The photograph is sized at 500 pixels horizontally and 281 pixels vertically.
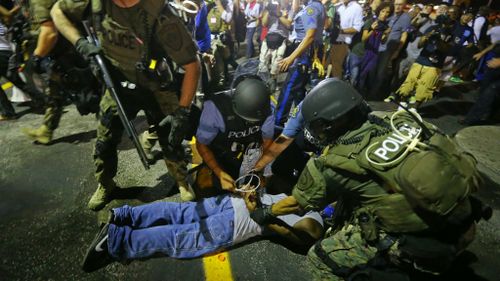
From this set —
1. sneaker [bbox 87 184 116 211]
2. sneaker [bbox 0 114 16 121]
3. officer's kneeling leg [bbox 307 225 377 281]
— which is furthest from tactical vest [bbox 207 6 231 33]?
officer's kneeling leg [bbox 307 225 377 281]

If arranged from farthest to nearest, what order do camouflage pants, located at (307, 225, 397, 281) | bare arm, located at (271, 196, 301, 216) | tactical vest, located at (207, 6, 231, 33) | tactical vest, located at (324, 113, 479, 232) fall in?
1. tactical vest, located at (207, 6, 231, 33)
2. bare arm, located at (271, 196, 301, 216)
3. camouflage pants, located at (307, 225, 397, 281)
4. tactical vest, located at (324, 113, 479, 232)

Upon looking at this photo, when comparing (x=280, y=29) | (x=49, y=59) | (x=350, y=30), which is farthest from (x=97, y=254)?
(x=350, y=30)

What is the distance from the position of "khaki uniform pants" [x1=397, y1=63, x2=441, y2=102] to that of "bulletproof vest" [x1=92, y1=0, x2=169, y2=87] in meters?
4.73

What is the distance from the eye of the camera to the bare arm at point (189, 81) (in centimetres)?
271

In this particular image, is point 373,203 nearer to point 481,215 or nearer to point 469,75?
point 481,215

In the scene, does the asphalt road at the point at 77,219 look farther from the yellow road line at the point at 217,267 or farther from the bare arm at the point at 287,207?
the bare arm at the point at 287,207

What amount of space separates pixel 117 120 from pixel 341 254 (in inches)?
91.8

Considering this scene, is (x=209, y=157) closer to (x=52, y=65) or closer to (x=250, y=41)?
(x=52, y=65)

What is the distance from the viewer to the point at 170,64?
3.01m

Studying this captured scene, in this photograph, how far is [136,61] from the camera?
2.66m

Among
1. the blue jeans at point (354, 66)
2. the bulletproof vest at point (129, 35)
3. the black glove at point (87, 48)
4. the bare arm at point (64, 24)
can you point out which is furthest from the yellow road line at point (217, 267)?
the blue jeans at point (354, 66)

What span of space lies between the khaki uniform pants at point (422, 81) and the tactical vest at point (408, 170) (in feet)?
13.1

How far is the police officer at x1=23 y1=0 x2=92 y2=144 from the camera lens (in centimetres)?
273

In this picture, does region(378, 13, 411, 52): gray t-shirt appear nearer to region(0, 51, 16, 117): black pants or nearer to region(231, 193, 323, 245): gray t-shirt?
region(231, 193, 323, 245): gray t-shirt
